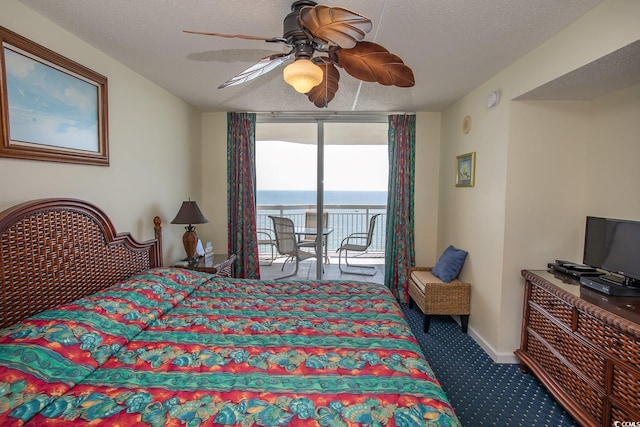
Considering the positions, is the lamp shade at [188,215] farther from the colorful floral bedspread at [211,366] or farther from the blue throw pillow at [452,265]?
the blue throw pillow at [452,265]

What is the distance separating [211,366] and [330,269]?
334 cm

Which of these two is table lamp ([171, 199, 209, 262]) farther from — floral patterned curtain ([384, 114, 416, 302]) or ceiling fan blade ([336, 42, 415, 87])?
floral patterned curtain ([384, 114, 416, 302])

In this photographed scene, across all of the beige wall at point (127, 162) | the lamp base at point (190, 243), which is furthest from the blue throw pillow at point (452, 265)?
the beige wall at point (127, 162)

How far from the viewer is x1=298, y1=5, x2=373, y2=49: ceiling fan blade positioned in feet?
3.94

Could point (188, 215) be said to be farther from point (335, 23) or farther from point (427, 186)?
point (427, 186)

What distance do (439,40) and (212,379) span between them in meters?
2.36

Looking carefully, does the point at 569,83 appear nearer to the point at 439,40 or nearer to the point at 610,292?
the point at 439,40

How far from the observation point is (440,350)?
2.92 meters

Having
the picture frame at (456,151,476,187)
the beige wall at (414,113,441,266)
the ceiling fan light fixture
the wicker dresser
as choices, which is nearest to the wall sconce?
the picture frame at (456,151,476,187)

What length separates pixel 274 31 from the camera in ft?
6.68

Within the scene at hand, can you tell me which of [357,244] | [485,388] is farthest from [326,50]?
[357,244]

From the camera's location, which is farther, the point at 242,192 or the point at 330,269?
the point at 330,269

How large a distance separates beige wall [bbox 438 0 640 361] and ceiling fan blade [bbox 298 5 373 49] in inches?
59.9

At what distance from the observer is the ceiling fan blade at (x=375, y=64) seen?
60.1 inches
